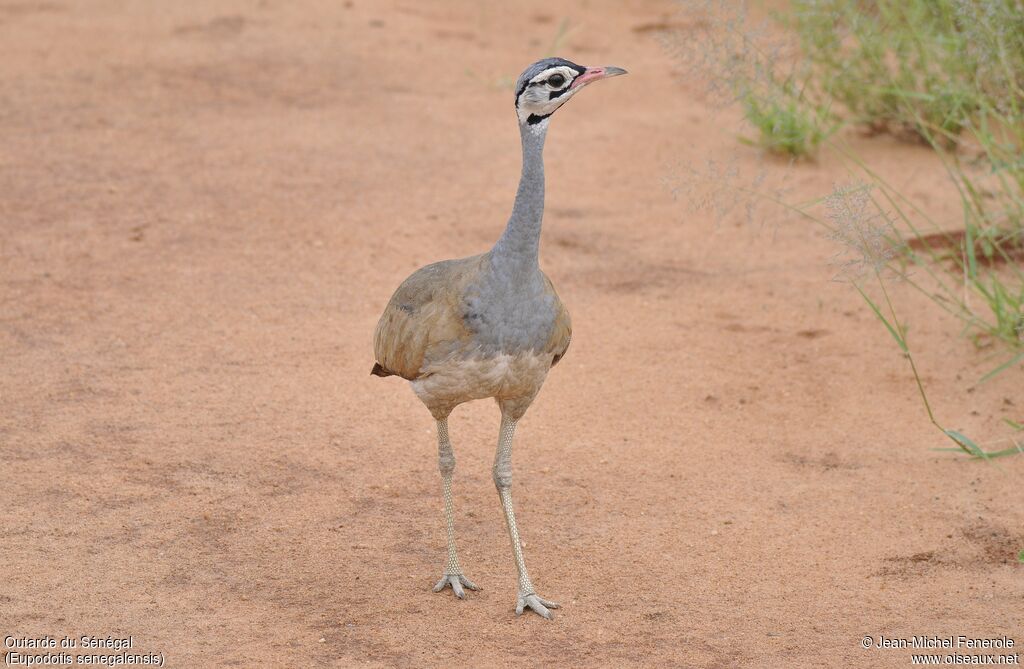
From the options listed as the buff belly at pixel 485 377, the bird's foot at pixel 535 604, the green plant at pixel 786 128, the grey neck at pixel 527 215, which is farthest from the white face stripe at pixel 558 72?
the green plant at pixel 786 128

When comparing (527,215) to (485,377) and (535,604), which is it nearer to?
(485,377)

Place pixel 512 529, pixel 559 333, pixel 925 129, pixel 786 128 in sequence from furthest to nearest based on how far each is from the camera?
pixel 786 128 → pixel 925 129 → pixel 512 529 → pixel 559 333

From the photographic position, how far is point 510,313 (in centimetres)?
429

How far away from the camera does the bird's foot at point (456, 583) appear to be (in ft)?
15.3

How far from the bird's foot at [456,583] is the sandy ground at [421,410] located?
0.14 feet

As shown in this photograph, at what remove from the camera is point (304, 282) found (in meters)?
7.40

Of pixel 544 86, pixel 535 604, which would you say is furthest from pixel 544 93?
pixel 535 604

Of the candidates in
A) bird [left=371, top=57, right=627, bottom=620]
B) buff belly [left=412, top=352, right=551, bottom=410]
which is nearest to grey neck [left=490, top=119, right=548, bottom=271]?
bird [left=371, top=57, right=627, bottom=620]

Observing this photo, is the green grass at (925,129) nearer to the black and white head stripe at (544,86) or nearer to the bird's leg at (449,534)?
the black and white head stripe at (544,86)

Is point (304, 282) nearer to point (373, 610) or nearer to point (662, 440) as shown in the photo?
point (662, 440)

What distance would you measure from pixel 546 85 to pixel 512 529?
164 cm

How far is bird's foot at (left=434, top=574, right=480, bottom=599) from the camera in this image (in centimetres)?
465

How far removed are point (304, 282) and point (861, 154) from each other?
471 cm

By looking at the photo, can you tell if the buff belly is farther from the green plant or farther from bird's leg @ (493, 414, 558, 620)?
the green plant
